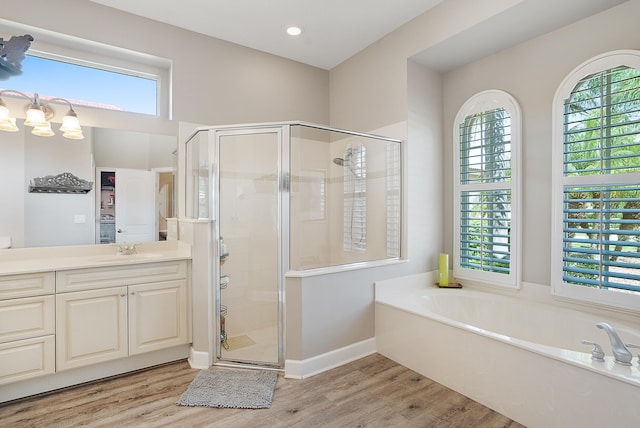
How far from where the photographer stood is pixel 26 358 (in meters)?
2.13

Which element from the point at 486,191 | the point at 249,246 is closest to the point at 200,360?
the point at 249,246

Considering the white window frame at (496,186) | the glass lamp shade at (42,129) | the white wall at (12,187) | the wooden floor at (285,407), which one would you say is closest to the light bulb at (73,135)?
the glass lamp shade at (42,129)

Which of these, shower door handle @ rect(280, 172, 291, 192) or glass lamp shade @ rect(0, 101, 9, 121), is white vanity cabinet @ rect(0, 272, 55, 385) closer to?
glass lamp shade @ rect(0, 101, 9, 121)

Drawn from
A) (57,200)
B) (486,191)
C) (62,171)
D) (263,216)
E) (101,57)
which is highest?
(101,57)

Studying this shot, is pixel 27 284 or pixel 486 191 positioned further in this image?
pixel 486 191

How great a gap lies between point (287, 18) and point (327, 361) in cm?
308

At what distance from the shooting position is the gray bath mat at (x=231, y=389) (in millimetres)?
2139

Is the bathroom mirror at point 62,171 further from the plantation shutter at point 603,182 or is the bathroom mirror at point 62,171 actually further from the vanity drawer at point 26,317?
the plantation shutter at point 603,182

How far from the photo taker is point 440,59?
311 cm

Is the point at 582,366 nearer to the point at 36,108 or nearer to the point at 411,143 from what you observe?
the point at 411,143

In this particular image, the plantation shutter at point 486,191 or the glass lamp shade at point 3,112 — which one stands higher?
the glass lamp shade at point 3,112

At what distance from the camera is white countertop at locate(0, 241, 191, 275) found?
2.23 metres

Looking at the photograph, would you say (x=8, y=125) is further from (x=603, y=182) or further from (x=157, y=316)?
(x=603, y=182)

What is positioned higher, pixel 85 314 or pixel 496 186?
pixel 496 186
